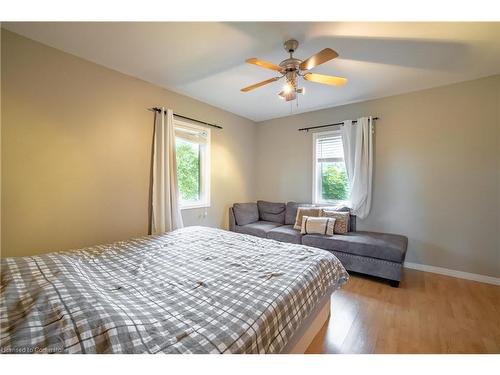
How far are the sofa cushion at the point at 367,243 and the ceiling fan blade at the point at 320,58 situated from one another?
7.23 ft

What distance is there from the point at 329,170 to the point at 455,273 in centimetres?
216

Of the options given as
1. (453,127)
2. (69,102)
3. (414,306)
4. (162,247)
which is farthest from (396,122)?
(69,102)

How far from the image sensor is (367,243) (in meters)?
2.66

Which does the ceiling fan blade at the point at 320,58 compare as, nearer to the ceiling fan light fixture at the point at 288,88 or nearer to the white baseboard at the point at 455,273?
the ceiling fan light fixture at the point at 288,88

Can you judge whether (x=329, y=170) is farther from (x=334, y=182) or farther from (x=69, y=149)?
(x=69, y=149)

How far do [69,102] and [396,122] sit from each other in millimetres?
4124

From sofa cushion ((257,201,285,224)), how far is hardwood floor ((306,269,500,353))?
162 centimetres

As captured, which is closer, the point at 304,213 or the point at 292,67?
the point at 292,67

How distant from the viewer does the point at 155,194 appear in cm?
268

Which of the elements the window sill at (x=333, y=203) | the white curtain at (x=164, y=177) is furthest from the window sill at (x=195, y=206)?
the window sill at (x=333, y=203)

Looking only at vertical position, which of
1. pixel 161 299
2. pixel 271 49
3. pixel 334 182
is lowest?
pixel 161 299

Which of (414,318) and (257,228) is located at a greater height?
(257,228)

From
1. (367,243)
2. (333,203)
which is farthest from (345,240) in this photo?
(333,203)
